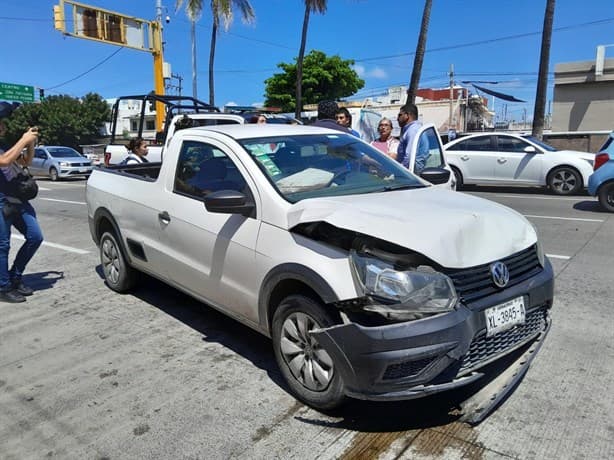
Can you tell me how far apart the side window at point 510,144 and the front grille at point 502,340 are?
34.8ft

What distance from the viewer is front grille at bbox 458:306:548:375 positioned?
107 inches

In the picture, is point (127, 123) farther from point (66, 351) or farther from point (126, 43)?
point (66, 351)

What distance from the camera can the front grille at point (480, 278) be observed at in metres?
2.71

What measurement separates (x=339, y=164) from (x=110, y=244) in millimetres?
2717

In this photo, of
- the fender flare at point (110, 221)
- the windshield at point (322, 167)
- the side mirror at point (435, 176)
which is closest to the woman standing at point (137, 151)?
the fender flare at point (110, 221)

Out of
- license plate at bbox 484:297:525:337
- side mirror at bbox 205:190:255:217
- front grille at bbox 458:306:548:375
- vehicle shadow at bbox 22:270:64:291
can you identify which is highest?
side mirror at bbox 205:190:255:217

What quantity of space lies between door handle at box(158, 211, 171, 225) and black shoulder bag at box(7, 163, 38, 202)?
62.3 inches

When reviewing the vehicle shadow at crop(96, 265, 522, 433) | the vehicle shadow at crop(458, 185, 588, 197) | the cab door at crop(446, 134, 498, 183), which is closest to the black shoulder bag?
the vehicle shadow at crop(96, 265, 522, 433)

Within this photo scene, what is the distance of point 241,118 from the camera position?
10.4m

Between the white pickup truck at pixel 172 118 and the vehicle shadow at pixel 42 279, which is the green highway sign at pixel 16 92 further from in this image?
the vehicle shadow at pixel 42 279

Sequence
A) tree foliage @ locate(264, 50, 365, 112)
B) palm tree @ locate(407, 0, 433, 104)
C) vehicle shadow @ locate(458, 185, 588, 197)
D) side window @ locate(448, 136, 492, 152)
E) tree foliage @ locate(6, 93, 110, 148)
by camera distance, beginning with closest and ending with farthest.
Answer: vehicle shadow @ locate(458, 185, 588, 197) < side window @ locate(448, 136, 492, 152) < palm tree @ locate(407, 0, 433, 104) < tree foliage @ locate(264, 50, 365, 112) < tree foliage @ locate(6, 93, 110, 148)

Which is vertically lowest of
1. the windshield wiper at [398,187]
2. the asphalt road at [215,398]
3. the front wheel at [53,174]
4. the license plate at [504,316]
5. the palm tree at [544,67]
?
the front wheel at [53,174]

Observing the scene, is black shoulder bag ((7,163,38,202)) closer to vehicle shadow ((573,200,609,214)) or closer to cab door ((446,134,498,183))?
vehicle shadow ((573,200,609,214))

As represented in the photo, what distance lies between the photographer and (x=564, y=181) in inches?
480
